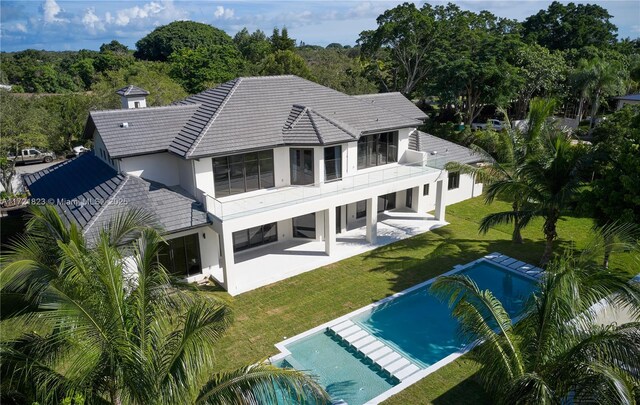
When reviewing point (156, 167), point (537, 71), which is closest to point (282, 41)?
point (537, 71)

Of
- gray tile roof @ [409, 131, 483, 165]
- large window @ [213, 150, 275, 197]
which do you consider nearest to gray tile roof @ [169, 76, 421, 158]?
large window @ [213, 150, 275, 197]

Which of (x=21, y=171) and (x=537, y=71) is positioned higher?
(x=537, y=71)

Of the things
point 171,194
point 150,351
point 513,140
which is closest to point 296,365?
point 150,351

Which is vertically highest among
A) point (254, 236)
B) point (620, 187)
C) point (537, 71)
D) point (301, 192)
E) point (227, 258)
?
point (537, 71)

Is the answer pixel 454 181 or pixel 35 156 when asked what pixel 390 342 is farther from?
pixel 35 156

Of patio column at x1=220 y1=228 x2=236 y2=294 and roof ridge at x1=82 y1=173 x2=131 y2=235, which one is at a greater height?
roof ridge at x1=82 y1=173 x2=131 y2=235

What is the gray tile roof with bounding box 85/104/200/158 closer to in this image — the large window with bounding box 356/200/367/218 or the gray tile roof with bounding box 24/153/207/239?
the gray tile roof with bounding box 24/153/207/239

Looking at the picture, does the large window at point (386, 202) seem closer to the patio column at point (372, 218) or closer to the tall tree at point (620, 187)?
the patio column at point (372, 218)

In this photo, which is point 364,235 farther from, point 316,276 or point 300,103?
point 300,103
